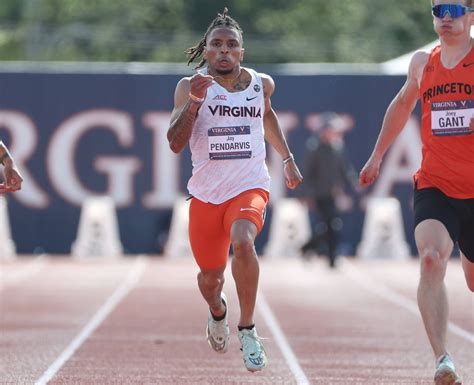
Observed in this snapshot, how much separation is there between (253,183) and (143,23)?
4833 centimetres

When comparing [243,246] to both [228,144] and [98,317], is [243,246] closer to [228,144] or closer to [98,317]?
[228,144]

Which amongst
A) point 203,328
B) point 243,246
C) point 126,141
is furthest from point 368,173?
point 126,141

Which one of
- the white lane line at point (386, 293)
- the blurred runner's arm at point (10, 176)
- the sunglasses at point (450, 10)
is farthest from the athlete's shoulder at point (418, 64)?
the white lane line at point (386, 293)

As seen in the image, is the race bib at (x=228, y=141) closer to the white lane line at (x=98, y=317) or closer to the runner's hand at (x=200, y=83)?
the runner's hand at (x=200, y=83)

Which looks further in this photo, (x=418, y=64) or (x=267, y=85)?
(x=267, y=85)

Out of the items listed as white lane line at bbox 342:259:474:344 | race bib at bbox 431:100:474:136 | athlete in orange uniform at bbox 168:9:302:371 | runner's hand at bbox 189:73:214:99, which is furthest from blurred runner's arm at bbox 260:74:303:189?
white lane line at bbox 342:259:474:344

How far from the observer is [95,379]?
9.52 meters

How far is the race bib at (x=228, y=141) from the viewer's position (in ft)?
29.2

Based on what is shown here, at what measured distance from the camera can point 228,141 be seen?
891 cm

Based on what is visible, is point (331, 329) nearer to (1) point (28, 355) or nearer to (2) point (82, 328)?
(2) point (82, 328)

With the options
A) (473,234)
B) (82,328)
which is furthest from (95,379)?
(82,328)

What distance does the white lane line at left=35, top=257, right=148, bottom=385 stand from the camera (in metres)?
10.0

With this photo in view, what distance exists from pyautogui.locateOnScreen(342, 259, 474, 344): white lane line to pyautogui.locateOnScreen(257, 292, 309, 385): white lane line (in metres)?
1.49

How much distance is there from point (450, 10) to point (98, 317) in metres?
6.81
